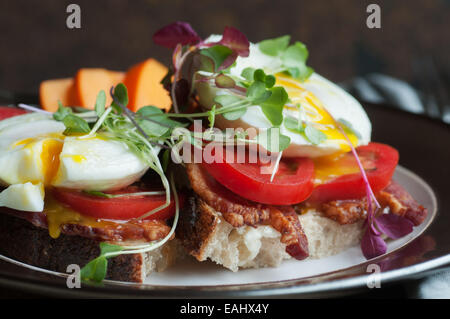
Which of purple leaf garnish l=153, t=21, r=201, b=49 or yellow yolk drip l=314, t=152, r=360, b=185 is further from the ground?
purple leaf garnish l=153, t=21, r=201, b=49

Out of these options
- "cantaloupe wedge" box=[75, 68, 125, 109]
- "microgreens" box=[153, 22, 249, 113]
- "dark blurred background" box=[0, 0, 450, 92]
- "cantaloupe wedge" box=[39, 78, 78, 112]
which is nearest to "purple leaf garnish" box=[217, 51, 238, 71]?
"microgreens" box=[153, 22, 249, 113]

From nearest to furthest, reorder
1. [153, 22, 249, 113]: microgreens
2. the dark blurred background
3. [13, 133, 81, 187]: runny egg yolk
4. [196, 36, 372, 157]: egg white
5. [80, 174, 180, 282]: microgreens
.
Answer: [80, 174, 180, 282]: microgreens
[13, 133, 81, 187]: runny egg yolk
[196, 36, 372, 157]: egg white
[153, 22, 249, 113]: microgreens
the dark blurred background

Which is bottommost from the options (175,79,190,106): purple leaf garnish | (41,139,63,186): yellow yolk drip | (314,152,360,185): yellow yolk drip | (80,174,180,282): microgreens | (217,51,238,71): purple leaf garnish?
(80,174,180,282): microgreens

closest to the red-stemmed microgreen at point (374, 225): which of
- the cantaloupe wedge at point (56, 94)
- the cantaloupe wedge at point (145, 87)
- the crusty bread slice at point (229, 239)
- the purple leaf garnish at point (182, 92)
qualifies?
the crusty bread slice at point (229, 239)

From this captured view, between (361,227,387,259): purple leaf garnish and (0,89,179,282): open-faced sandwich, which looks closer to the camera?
(0,89,179,282): open-faced sandwich

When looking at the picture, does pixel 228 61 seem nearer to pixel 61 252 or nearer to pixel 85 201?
pixel 85 201

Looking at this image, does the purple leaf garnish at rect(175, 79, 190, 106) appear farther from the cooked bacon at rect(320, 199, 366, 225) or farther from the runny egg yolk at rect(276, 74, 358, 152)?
the cooked bacon at rect(320, 199, 366, 225)

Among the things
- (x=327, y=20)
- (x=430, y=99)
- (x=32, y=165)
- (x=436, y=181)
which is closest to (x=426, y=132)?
(x=436, y=181)
